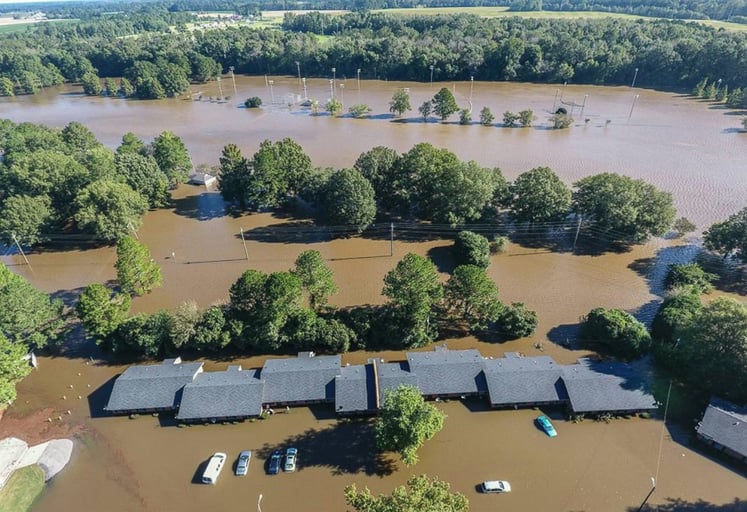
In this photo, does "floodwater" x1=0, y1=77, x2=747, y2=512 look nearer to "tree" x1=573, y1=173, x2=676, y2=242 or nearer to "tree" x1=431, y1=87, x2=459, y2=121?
"tree" x1=573, y1=173, x2=676, y2=242

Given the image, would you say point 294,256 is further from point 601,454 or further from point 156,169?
point 601,454

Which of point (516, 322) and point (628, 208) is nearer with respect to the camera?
point (516, 322)

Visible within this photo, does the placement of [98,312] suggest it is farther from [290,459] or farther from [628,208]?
[628,208]

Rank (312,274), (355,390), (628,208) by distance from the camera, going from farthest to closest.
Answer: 1. (628,208)
2. (312,274)
3. (355,390)

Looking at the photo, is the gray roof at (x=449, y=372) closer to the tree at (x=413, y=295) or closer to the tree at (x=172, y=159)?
the tree at (x=413, y=295)

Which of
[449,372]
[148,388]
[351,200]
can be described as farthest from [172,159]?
[449,372]

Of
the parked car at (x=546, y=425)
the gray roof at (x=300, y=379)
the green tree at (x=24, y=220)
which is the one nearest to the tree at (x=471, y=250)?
the parked car at (x=546, y=425)

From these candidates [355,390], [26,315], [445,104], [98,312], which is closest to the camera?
[355,390]
